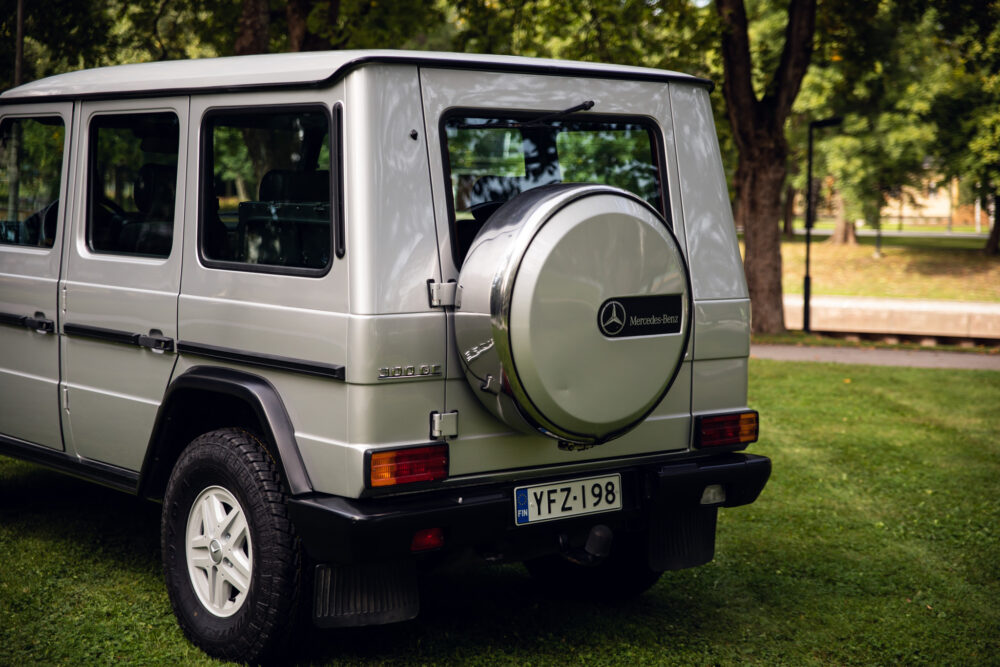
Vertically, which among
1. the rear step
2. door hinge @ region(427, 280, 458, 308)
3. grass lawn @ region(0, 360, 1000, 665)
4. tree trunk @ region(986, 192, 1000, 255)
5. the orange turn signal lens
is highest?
tree trunk @ region(986, 192, 1000, 255)

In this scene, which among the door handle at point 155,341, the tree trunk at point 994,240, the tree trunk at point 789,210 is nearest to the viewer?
the door handle at point 155,341

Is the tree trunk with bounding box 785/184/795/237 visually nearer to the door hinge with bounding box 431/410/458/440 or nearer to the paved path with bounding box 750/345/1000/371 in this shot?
the paved path with bounding box 750/345/1000/371

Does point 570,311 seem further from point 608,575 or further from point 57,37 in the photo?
point 57,37

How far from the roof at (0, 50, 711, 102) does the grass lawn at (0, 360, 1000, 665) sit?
1.78 metres

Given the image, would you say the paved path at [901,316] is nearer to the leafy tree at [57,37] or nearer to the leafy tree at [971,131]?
the leafy tree at [971,131]

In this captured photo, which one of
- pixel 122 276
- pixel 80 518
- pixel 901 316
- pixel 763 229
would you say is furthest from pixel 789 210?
pixel 122 276

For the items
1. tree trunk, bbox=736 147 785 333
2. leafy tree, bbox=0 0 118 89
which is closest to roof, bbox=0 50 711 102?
leafy tree, bbox=0 0 118 89

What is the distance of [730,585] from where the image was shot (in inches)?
203

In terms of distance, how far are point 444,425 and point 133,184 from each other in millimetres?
1889

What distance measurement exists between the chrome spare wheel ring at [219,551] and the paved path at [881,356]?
10.6 m

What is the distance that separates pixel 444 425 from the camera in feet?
12.1

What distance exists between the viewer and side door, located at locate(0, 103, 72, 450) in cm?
488

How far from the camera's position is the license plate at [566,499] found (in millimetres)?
3838

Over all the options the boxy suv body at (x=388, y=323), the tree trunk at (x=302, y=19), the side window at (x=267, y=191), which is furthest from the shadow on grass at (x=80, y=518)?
the tree trunk at (x=302, y=19)
